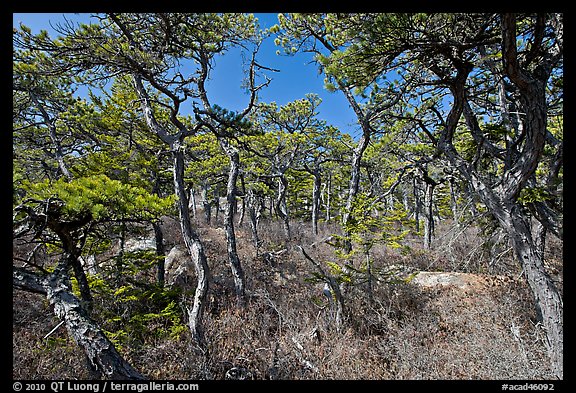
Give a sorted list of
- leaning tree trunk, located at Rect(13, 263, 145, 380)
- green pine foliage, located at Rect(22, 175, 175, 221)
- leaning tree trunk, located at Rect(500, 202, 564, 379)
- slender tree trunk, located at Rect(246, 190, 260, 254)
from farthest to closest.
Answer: slender tree trunk, located at Rect(246, 190, 260, 254), leaning tree trunk, located at Rect(500, 202, 564, 379), green pine foliage, located at Rect(22, 175, 175, 221), leaning tree trunk, located at Rect(13, 263, 145, 380)

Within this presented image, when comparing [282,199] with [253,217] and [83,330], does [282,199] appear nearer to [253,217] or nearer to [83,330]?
[253,217]

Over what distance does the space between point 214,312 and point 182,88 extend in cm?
548

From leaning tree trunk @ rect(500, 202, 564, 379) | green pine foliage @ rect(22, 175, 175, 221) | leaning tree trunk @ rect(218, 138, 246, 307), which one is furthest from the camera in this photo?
leaning tree trunk @ rect(218, 138, 246, 307)

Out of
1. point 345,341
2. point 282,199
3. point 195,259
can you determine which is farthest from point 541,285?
point 282,199

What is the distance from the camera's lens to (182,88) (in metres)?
5.49

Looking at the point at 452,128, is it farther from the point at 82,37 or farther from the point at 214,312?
the point at 214,312

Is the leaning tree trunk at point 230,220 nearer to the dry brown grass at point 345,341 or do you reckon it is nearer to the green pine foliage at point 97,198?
the dry brown grass at point 345,341

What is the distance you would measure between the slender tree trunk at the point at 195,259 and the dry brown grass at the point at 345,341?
357mm

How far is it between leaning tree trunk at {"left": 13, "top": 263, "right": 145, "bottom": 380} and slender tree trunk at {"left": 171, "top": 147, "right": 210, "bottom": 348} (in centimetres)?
190

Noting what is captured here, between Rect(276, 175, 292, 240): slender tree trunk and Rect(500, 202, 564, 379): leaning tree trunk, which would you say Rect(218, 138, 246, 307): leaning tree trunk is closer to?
Rect(276, 175, 292, 240): slender tree trunk

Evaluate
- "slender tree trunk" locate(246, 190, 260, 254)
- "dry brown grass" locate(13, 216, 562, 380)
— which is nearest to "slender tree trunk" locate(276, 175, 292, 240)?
"slender tree trunk" locate(246, 190, 260, 254)

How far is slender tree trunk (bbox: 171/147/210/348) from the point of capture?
14.7 feet
